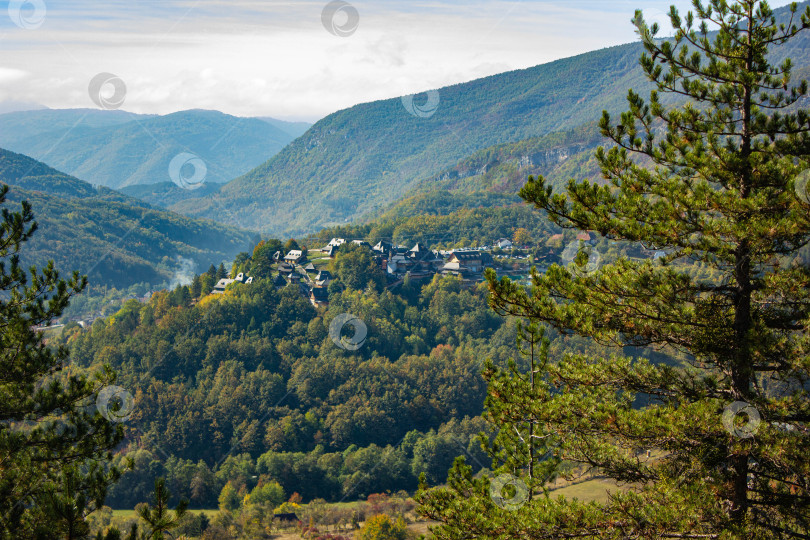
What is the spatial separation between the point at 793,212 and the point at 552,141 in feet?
492

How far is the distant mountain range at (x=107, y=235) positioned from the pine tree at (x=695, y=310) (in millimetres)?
117073

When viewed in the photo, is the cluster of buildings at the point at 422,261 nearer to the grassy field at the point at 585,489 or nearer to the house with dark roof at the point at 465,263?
the house with dark roof at the point at 465,263

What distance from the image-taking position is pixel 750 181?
798 centimetres

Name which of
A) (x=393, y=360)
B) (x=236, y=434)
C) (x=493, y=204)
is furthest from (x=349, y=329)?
(x=493, y=204)

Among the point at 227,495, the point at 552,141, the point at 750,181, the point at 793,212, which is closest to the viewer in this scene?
the point at 793,212

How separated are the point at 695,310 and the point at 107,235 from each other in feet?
493

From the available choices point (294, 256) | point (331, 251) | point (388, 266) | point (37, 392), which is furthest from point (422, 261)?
point (37, 392)

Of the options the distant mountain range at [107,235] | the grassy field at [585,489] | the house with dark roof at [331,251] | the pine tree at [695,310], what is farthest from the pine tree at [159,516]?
the distant mountain range at [107,235]

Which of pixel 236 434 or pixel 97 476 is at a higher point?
pixel 97 476

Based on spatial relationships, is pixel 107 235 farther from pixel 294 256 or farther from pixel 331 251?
pixel 294 256

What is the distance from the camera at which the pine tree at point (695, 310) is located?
7.56 metres

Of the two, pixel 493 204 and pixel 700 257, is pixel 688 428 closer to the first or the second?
pixel 700 257

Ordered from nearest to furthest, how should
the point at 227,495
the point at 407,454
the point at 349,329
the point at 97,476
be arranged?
the point at 97,476 < the point at 227,495 < the point at 407,454 < the point at 349,329

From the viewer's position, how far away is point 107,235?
468 ft
